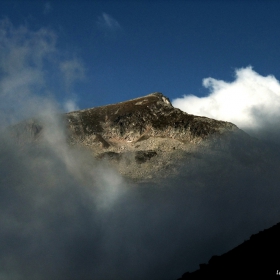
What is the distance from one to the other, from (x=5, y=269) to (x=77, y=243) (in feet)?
127

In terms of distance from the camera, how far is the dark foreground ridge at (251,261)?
33.9m

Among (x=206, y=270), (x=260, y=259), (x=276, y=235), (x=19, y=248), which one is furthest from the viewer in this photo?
(x=19, y=248)

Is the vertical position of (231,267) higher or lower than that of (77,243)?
lower

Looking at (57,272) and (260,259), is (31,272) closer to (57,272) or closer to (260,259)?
(57,272)

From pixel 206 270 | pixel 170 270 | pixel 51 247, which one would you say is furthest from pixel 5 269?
pixel 206 270

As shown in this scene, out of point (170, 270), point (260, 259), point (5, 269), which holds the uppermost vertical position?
point (5, 269)

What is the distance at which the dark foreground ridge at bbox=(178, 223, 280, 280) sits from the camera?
3391cm

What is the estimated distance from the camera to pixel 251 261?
37.6m

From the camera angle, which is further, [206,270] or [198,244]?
[198,244]

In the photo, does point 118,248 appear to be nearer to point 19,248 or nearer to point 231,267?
point 19,248

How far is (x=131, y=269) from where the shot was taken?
6727 inches

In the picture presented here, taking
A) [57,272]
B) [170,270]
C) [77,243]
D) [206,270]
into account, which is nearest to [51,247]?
[77,243]

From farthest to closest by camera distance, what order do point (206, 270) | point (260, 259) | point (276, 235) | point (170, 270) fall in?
point (170, 270) → point (276, 235) → point (206, 270) → point (260, 259)

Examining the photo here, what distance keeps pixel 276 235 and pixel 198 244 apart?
161 m
